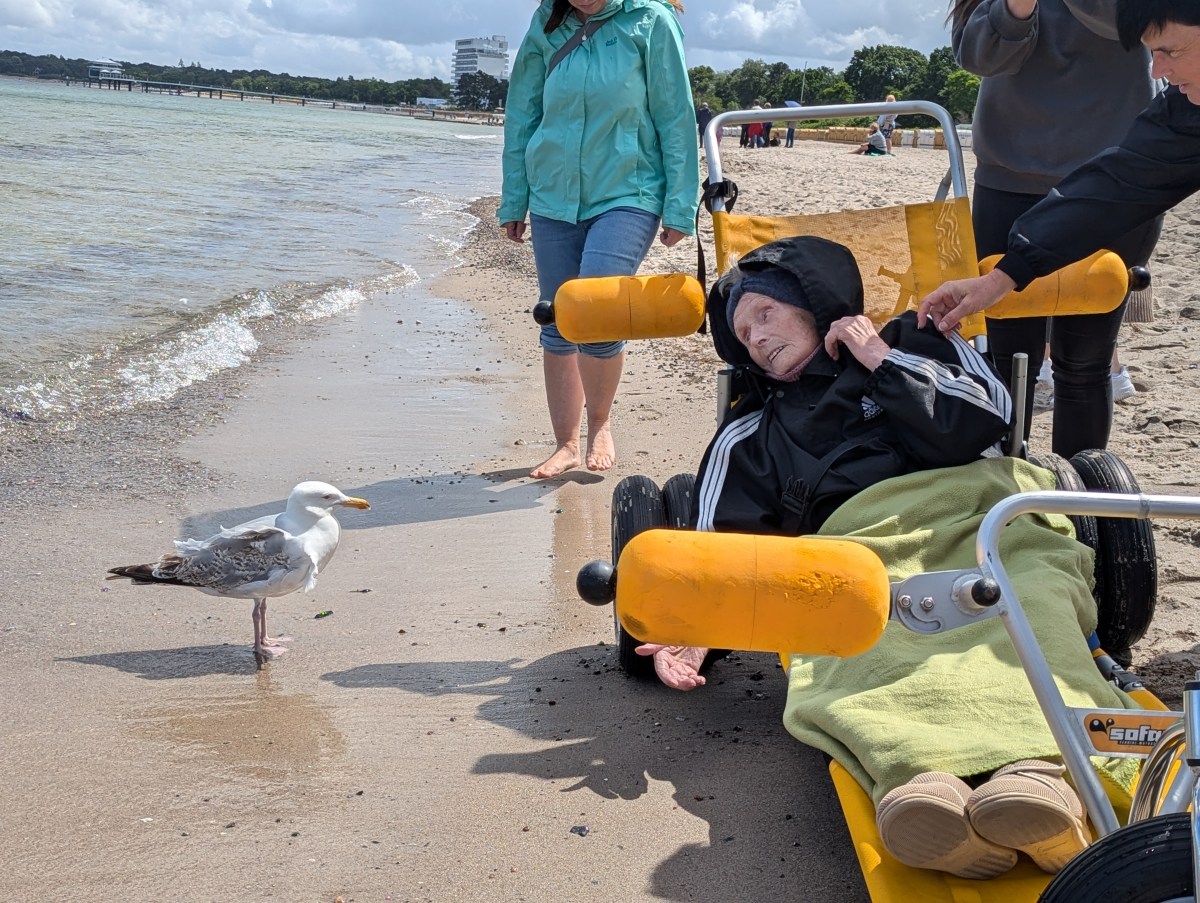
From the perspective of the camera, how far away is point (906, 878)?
2.12 metres

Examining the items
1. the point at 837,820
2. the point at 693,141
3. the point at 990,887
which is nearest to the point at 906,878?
the point at 990,887

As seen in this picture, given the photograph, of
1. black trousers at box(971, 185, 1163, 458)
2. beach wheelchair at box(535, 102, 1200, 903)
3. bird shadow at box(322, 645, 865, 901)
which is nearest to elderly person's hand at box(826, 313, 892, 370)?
beach wheelchair at box(535, 102, 1200, 903)

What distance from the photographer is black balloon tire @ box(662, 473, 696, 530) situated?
11.0ft

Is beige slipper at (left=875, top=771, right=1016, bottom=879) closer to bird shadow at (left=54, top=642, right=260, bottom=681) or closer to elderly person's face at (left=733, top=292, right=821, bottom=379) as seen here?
elderly person's face at (left=733, top=292, right=821, bottom=379)

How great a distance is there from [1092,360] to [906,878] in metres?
2.59

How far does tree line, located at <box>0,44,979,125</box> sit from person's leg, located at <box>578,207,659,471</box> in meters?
41.4

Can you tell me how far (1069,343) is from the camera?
4.18m

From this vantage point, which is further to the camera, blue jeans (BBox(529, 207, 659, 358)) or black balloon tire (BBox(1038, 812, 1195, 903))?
blue jeans (BBox(529, 207, 659, 358))

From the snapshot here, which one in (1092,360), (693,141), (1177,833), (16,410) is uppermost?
(693,141)

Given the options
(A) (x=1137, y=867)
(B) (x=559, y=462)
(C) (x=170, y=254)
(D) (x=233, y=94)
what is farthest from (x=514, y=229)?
(D) (x=233, y=94)

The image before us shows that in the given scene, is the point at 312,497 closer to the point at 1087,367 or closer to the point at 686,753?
the point at 686,753

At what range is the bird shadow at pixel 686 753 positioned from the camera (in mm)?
2498

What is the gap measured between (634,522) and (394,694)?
839 mm

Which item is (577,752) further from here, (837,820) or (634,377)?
(634,377)
